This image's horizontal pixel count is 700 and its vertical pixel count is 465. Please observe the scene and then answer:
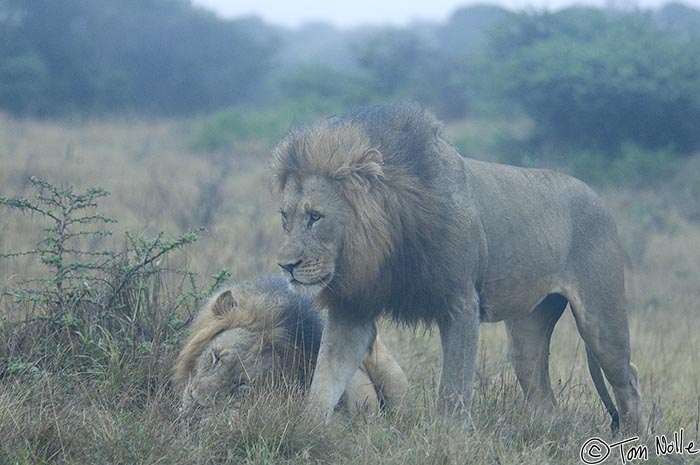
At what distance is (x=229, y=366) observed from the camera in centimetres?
450

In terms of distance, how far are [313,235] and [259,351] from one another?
0.71 meters

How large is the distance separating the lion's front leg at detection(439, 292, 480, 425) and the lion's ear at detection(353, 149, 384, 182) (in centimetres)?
66

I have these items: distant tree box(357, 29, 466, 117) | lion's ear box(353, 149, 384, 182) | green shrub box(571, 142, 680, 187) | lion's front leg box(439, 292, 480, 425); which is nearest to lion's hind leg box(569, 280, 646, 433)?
lion's front leg box(439, 292, 480, 425)

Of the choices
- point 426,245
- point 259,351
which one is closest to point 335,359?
point 259,351

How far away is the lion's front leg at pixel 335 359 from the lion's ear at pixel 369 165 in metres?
0.68

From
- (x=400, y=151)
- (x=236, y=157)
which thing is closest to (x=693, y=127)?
(x=236, y=157)

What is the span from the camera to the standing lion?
13.7 feet

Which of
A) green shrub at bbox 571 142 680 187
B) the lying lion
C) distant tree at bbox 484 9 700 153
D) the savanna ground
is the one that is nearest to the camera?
the savanna ground

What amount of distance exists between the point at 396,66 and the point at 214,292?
2081 cm

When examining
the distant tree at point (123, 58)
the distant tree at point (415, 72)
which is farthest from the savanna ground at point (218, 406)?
the distant tree at point (123, 58)

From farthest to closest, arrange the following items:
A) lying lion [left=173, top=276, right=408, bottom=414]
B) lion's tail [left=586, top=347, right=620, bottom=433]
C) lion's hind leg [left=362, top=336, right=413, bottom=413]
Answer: lion's tail [left=586, top=347, right=620, bottom=433] → lion's hind leg [left=362, top=336, right=413, bottom=413] → lying lion [left=173, top=276, right=408, bottom=414]

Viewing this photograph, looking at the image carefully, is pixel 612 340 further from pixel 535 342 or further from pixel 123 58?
pixel 123 58

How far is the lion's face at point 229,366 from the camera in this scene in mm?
4414
